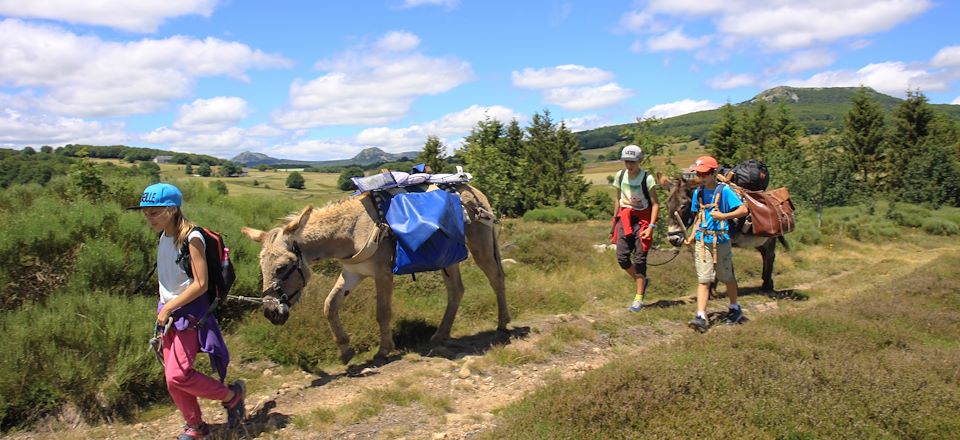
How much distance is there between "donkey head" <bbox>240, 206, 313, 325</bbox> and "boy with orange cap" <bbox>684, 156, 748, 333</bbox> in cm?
462

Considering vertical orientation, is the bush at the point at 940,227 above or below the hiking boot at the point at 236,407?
below

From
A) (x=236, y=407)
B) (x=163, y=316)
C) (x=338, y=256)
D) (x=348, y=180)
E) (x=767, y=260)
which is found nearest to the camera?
(x=163, y=316)

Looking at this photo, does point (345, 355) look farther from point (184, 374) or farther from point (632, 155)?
point (632, 155)

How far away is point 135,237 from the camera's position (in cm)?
692

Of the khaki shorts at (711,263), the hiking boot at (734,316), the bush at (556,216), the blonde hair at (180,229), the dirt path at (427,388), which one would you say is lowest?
the bush at (556,216)

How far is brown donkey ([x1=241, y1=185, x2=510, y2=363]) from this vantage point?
18.2ft

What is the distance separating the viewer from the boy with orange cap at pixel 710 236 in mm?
7219

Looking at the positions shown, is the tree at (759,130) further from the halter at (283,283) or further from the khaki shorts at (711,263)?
the halter at (283,283)

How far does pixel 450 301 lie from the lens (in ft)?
23.9

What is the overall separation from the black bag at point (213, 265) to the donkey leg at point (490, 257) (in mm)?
3394

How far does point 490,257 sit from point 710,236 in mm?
2734

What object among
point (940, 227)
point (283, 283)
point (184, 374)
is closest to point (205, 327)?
point (184, 374)

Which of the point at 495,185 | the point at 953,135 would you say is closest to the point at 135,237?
the point at 495,185

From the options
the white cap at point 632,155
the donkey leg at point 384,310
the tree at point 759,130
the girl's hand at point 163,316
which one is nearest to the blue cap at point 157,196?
the girl's hand at point 163,316
